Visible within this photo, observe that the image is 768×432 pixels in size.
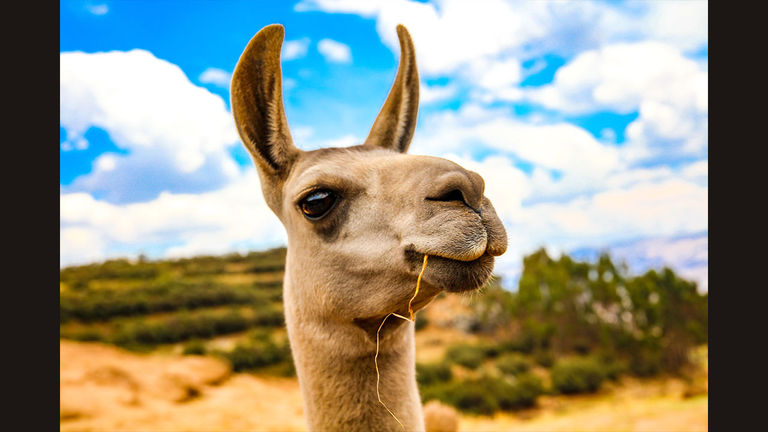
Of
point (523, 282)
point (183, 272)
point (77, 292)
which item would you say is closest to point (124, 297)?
point (77, 292)

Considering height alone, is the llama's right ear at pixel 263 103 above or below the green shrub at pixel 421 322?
below

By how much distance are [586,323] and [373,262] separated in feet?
78.7

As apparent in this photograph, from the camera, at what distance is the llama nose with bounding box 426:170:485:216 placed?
2.11m

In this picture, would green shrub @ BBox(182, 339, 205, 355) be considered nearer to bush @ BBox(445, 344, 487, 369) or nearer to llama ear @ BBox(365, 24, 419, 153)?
bush @ BBox(445, 344, 487, 369)

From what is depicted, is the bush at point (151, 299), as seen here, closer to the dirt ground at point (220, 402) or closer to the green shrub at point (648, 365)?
the dirt ground at point (220, 402)

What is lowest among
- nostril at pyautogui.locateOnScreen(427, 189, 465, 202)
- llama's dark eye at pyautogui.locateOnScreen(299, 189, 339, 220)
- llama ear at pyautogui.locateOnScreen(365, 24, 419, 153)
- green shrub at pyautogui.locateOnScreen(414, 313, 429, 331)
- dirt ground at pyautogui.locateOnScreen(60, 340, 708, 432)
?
dirt ground at pyautogui.locateOnScreen(60, 340, 708, 432)

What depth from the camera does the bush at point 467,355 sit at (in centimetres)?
2180

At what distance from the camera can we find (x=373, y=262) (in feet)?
7.84

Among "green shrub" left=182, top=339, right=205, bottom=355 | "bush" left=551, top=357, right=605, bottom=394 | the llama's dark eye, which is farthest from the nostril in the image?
"green shrub" left=182, top=339, right=205, bottom=355

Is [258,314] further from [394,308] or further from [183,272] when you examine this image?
[394,308]

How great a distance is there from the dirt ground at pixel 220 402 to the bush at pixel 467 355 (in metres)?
4.22

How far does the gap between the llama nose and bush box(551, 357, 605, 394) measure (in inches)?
729

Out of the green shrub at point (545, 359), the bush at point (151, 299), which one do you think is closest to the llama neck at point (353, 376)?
the green shrub at point (545, 359)

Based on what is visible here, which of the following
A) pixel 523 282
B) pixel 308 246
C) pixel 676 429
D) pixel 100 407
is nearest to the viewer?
pixel 308 246
